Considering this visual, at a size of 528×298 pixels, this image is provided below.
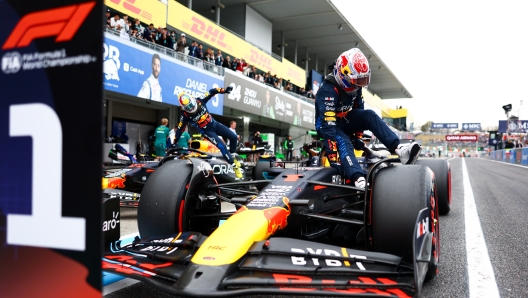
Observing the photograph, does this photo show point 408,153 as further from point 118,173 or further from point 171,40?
point 171,40

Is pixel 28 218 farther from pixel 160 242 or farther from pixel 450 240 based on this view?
pixel 450 240

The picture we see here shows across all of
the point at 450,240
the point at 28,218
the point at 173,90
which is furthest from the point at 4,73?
the point at 173,90

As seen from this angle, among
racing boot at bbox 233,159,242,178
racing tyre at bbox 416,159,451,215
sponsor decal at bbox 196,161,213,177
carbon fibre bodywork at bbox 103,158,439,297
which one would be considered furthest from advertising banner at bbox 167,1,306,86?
carbon fibre bodywork at bbox 103,158,439,297

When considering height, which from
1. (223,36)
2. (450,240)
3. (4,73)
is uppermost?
(223,36)

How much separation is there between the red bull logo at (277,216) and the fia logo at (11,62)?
1669 mm

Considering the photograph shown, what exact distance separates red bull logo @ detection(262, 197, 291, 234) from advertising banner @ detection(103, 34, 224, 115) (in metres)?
7.76

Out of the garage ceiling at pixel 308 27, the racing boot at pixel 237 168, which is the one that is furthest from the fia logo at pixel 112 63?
the garage ceiling at pixel 308 27

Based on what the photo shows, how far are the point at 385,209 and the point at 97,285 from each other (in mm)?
1827

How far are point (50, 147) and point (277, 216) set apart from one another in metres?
1.68

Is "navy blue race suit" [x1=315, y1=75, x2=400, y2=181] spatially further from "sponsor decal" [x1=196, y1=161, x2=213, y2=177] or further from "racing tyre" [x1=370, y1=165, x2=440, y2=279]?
"sponsor decal" [x1=196, y1=161, x2=213, y2=177]

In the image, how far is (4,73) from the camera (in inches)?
41.3

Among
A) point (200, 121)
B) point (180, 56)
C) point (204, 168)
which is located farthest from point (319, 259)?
point (180, 56)

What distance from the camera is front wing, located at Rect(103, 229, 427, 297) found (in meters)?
1.77

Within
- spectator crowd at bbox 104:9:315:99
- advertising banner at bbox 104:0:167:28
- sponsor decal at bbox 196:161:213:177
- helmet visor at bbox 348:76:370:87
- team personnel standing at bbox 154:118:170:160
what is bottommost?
sponsor decal at bbox 196:161:213:177
